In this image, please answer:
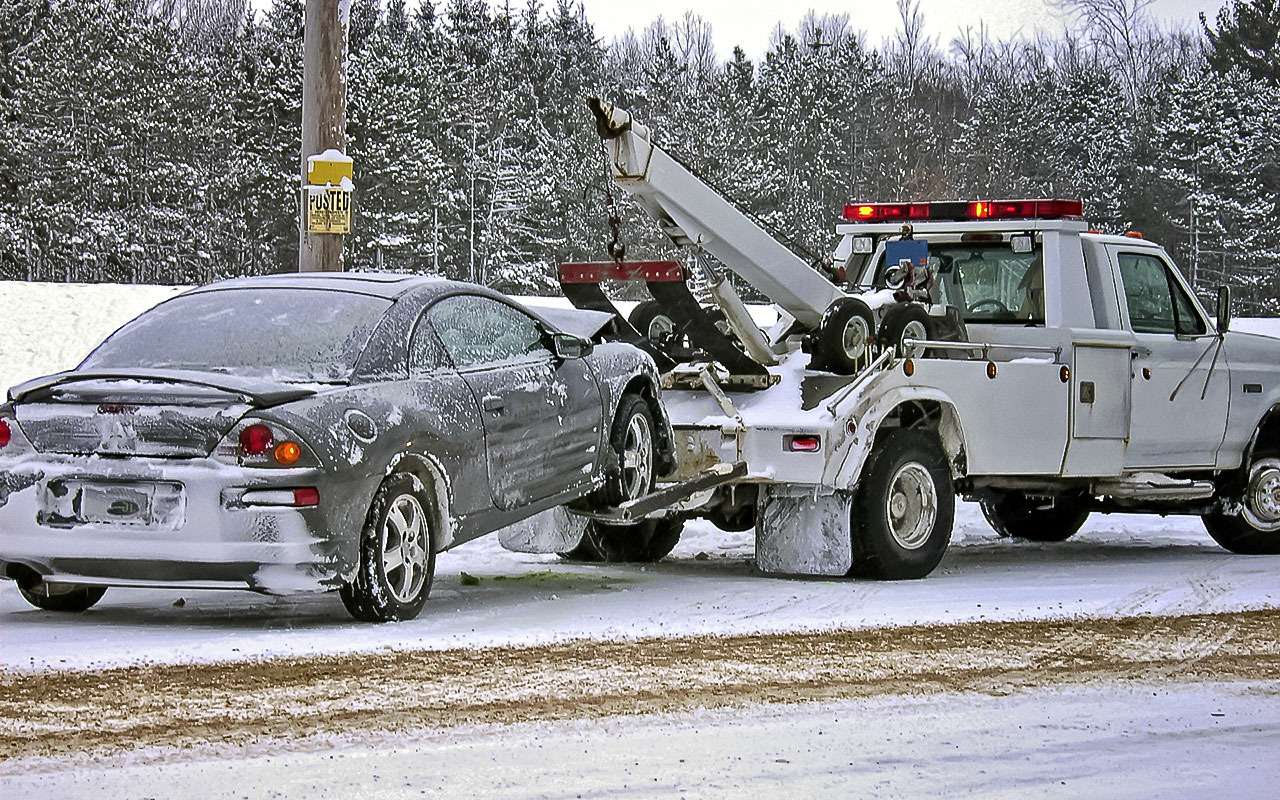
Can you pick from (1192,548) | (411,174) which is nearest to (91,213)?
(411,174)

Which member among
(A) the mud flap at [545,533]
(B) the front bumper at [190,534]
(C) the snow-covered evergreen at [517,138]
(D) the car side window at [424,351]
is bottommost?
(A) the mud flap at [545,533]

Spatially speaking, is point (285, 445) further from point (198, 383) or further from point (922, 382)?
point (922, 382)

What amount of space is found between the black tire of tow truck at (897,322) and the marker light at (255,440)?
4408mm

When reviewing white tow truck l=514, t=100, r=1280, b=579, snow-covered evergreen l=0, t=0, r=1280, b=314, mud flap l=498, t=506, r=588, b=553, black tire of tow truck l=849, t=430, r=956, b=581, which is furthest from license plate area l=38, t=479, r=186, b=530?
snow-covered evergreen l=0, t=0, r=1280, b=314

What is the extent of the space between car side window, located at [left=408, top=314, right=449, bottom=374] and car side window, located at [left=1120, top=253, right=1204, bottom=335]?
545 cm

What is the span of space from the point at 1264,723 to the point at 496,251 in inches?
2219

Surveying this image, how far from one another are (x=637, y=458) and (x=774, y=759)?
491 cm

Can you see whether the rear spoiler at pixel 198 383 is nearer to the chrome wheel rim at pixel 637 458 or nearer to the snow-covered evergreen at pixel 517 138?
the chrome wheel rim at pixel 637 458

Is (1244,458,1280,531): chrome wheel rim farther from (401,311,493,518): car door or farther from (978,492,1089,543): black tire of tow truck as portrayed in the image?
(401,311,493,518): car door

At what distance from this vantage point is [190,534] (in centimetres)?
752

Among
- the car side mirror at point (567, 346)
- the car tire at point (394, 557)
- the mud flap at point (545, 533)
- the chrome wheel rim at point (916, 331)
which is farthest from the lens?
the chrome wheel rim at point (916, 331)

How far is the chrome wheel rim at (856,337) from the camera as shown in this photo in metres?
10.8

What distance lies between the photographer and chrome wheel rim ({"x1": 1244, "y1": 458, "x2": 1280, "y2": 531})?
517 inches

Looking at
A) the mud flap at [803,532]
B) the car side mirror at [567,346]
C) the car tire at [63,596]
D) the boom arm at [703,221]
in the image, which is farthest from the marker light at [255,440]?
the boom arm at [703,221]
